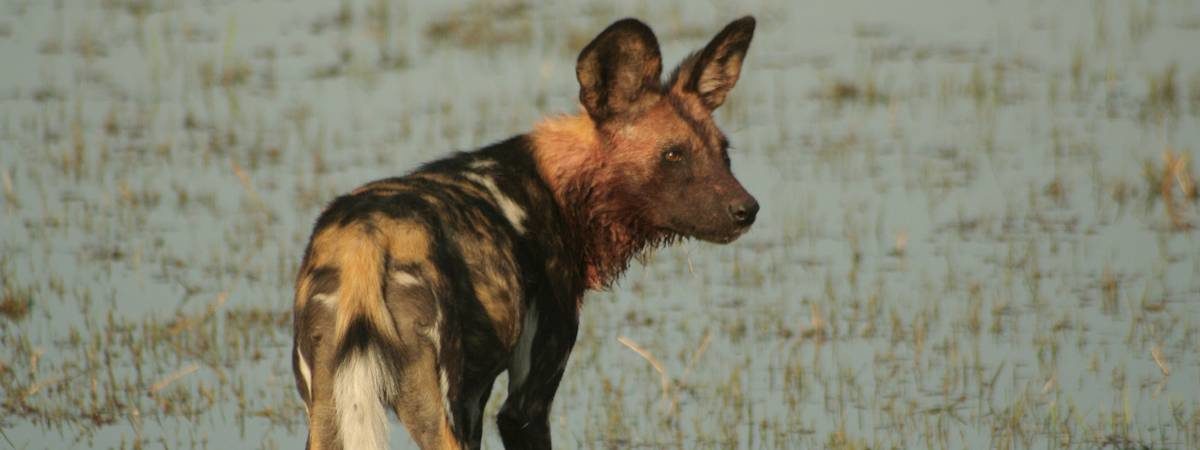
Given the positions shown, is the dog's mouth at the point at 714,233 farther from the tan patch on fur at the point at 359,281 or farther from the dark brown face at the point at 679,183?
the tan patch on fur at the point at 359,281

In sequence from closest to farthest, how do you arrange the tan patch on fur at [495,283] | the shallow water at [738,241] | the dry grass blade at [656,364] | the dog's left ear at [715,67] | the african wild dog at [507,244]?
the african wild dog at [507,244], the tan patch on fur at [495,283], the dog's left ear at [715,67], the shallow water at [738,241], the dry grass blade at [656,364]

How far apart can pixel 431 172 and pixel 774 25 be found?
7.02 metres

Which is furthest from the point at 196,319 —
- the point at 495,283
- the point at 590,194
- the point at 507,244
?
the point at 495,283

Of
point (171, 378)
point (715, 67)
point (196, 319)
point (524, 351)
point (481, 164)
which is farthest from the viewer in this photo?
point (196, 319)

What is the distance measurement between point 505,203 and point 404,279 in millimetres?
905

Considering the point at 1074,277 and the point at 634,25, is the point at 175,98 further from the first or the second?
the point at 634,25

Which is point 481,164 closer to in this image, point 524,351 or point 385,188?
point 524,351

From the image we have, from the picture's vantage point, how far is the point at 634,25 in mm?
5812

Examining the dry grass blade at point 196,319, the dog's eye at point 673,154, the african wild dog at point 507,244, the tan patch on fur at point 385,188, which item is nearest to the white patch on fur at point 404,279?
the african wild dog at point 507,244

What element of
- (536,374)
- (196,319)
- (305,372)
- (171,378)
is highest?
(305,372)

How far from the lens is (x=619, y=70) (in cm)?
586

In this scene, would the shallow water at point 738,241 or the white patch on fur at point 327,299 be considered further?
the shallow water at point 738,241

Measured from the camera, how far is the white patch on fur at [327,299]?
4.46 meters

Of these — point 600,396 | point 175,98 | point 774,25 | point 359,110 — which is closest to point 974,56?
point 774,25
